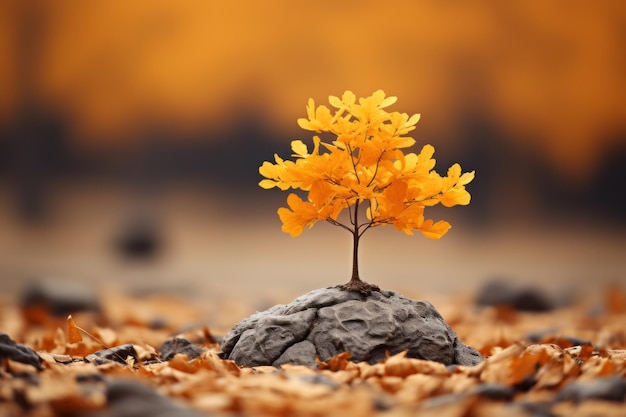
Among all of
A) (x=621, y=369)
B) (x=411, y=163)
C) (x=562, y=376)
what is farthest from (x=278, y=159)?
(x=621, y=369)

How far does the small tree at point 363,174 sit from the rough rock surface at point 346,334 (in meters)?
0.20

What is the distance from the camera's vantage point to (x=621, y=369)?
138 inches

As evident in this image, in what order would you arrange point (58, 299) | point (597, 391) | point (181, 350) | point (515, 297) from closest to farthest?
point (597, 391) < point (181, 350) < point (58, 299) < point (515, 297)

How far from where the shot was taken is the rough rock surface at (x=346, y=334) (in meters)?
3.81

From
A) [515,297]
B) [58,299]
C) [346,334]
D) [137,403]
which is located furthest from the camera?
[515,297]

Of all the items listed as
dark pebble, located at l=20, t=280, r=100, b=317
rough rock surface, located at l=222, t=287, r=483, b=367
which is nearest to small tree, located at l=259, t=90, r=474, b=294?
rough rock surface, located at l=222, t=287, r=483, b=367

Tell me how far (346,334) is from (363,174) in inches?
39.2

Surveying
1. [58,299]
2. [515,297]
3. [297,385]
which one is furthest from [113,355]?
[515,297]

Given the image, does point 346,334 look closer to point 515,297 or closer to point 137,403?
point 137,403

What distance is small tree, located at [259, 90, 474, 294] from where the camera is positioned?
3908 millimetres

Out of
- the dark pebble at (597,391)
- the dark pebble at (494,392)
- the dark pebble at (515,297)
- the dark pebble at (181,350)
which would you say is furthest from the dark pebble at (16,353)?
the dark pebble at (515,297)

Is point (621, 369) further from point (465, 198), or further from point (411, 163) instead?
point (411, 163)

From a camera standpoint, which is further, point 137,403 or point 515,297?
point 515,297

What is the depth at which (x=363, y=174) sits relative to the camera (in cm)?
409
